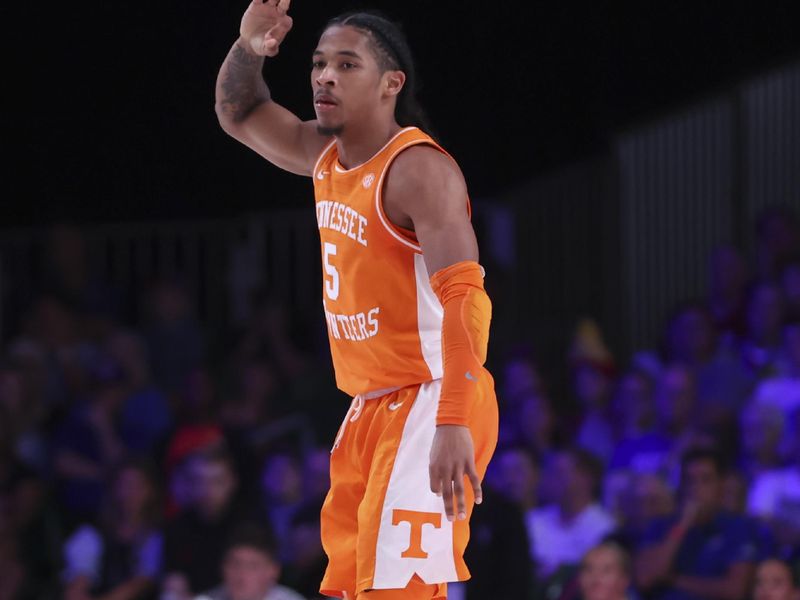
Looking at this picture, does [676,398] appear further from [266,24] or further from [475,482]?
[475,482]

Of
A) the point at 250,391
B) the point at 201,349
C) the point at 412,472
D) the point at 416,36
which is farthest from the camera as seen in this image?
the point at 416,36

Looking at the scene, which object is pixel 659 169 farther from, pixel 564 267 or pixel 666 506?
pixel 666 506

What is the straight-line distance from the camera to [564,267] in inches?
374

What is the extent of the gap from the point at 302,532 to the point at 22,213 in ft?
12.8

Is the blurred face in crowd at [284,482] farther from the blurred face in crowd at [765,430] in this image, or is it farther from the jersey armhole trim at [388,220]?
the jersey armhole trim at [388,220]

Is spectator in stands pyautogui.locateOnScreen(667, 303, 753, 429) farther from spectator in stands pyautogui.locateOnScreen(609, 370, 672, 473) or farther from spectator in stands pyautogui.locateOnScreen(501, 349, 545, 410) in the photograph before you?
spectator in stands pyautogui.locateOnScreen(501, 349, 545, 410)

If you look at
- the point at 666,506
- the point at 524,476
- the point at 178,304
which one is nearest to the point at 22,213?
the point at 178,304

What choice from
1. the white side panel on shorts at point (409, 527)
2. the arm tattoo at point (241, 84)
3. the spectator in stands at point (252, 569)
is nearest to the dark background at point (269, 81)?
the spectator in stands at point (252, 569)

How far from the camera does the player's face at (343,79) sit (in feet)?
13.6

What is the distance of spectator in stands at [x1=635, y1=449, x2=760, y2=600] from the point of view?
6.46m

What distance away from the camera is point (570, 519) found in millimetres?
7020

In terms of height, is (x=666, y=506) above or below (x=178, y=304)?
below

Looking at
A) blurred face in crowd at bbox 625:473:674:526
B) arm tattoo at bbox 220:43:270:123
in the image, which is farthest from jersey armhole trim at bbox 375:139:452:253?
blurred face in crowd at bbox 625:473:674:526

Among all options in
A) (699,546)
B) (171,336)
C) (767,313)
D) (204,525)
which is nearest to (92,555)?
(204,525)
